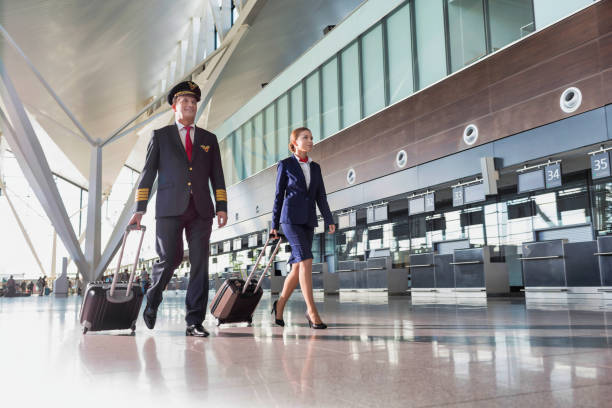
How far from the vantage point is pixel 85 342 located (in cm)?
353

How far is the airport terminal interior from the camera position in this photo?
210cm

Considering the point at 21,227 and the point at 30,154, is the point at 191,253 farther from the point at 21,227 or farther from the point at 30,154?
the point at 21,227

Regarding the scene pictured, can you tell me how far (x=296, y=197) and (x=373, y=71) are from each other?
12.1 m

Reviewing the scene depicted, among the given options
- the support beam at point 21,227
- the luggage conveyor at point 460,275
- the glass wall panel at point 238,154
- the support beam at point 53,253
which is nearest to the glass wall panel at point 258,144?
the glass wall panel at point 238,154

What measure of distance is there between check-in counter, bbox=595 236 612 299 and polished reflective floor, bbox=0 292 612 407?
23.2 feet

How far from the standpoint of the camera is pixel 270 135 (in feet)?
76.7

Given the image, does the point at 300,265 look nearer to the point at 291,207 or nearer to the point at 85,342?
the point at 291,207

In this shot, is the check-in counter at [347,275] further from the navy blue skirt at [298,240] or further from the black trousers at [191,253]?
the black trousers at [191,253]

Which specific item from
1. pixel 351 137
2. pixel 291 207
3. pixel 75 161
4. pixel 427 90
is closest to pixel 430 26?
pixel 427 90

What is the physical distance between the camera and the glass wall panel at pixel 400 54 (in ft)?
46.8

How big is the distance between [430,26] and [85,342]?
12397 millimetres

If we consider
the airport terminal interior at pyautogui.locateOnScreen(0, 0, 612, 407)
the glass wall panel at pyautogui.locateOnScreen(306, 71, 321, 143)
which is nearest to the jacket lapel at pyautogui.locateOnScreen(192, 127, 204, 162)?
the airport terminal interior at pyautogui.locateOnScreen(0, 0, 612, 407)

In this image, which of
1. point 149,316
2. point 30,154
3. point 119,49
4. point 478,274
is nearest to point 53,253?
point 119,49

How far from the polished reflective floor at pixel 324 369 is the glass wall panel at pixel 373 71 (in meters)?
12.5
